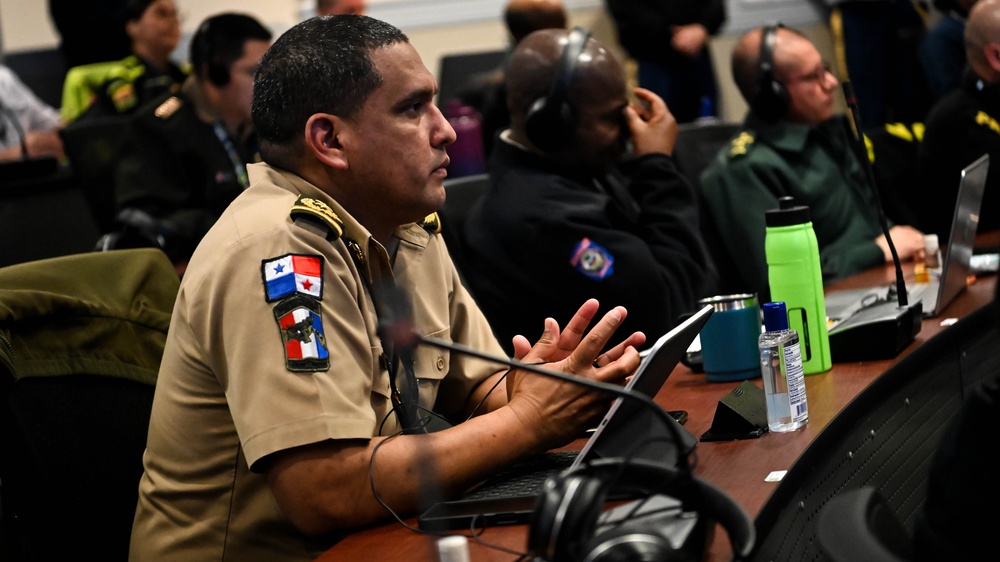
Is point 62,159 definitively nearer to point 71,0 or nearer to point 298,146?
point 71,0

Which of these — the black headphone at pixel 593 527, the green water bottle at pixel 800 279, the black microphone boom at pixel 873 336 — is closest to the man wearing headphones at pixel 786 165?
the black microphone boom at pixel 873 336

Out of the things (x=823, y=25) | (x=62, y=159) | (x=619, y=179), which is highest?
(x=619, y=179)

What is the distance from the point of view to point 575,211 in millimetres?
2256

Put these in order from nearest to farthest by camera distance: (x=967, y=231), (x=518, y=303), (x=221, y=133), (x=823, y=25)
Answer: (x=967, y=231) → (x=518, y=303) → (x=221, y=133) → (x=823, y=25)

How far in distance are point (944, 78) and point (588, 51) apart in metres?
2.87

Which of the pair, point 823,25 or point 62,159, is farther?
point 823,25

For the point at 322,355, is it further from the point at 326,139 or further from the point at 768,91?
the point at 768,91

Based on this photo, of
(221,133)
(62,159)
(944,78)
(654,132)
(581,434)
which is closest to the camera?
(581,434)

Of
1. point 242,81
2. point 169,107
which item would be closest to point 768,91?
point 242,81

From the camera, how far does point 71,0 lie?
4258 millimetres

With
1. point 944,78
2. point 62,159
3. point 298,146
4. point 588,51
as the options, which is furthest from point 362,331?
point 944,78

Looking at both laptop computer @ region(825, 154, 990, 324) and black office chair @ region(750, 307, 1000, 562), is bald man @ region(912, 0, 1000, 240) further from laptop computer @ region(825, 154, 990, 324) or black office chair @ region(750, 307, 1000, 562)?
black office chair @ region(750, 307, 1000, 562)

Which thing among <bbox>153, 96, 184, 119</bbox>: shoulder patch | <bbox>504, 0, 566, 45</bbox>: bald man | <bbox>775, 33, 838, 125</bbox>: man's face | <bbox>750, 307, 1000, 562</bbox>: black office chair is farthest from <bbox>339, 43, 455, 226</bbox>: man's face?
<bbox>504, 0, 566, 45</bbox>: bald man

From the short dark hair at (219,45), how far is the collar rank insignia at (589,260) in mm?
1656
